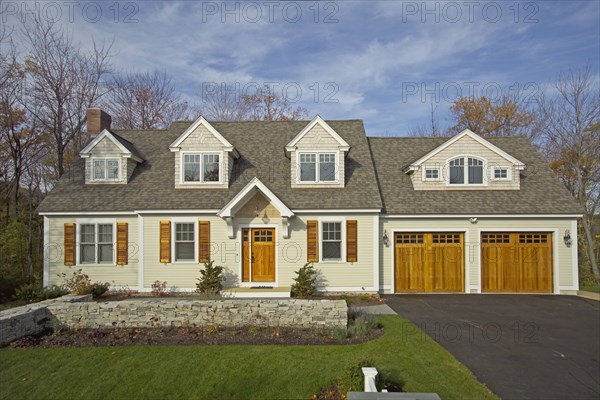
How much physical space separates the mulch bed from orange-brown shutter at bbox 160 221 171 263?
190 inches

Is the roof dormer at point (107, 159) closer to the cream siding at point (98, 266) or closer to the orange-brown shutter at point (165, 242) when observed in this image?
the cream siding at point (98, 266)

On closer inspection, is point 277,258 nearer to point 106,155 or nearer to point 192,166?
point 192,166

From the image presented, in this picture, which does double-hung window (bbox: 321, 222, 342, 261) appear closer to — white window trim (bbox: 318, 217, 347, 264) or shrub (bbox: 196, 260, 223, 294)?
Result: white window trim (bbox: 318, 217, 347, 264)

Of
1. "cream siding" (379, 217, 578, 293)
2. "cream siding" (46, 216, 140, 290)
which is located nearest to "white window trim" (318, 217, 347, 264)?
"cream siding" (379, 217, 578, 293)

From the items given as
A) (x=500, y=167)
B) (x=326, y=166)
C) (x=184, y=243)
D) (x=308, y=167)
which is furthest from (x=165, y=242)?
(x=500, y=167)

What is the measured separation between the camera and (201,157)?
50.2 ft

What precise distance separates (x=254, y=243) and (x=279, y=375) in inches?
307

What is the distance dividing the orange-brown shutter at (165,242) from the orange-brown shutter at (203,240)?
1217mm

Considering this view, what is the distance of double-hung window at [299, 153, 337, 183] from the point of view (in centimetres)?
1534

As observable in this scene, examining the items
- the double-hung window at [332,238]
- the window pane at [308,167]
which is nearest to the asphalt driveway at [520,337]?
the double-hung window at [332,238]

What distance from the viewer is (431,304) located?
12.6 meters

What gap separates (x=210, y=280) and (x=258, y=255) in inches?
83.2

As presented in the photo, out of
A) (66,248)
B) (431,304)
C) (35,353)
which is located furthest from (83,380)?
(431,304)

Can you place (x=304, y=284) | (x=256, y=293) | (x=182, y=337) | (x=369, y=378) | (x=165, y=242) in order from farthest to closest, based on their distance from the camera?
(x=165, y=242), (x=304, y=284), (x=256, y=293), (x=182, y=337), (x=369, y=378)
